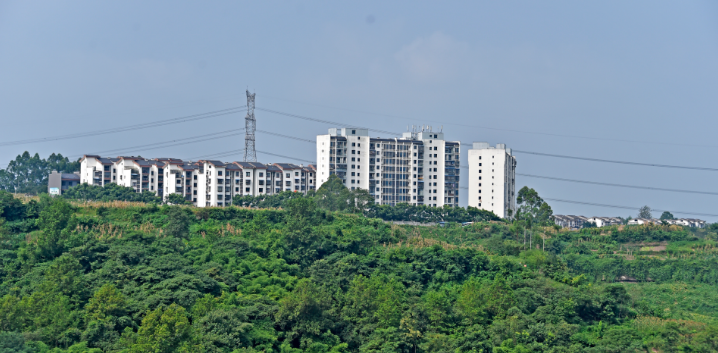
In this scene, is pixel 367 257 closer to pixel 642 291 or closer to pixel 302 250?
pixel 302 250

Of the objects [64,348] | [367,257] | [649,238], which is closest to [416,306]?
[367,257]

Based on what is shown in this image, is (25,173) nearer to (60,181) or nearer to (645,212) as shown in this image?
(60,181)

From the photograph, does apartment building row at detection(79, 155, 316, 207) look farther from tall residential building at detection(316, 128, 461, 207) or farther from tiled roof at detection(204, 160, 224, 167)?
tall residential building at detection(316, 128, 461, 207)

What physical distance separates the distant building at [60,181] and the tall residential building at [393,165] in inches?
856

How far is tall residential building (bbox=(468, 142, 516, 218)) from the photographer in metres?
64.8

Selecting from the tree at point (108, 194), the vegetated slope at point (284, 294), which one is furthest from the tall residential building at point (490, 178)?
the tree at point (108, 194)

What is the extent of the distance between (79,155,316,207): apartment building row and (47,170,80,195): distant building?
65 cm

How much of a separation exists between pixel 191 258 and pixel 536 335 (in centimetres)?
1418

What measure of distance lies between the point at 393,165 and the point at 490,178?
9163mm

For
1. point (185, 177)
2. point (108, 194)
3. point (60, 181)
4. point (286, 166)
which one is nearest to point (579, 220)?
point (286, 166)

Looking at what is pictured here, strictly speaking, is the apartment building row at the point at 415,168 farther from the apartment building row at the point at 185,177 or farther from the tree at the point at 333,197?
the tree at the point at 333,197

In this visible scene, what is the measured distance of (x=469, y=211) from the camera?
2253 inches

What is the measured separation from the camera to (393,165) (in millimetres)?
65000

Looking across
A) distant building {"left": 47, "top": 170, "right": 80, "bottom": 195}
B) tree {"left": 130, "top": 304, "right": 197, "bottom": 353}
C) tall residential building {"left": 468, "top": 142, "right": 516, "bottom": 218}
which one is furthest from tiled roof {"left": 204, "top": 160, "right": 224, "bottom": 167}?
tree {"left": 130, "top": 304, "right": 197, "bottom": 353}
